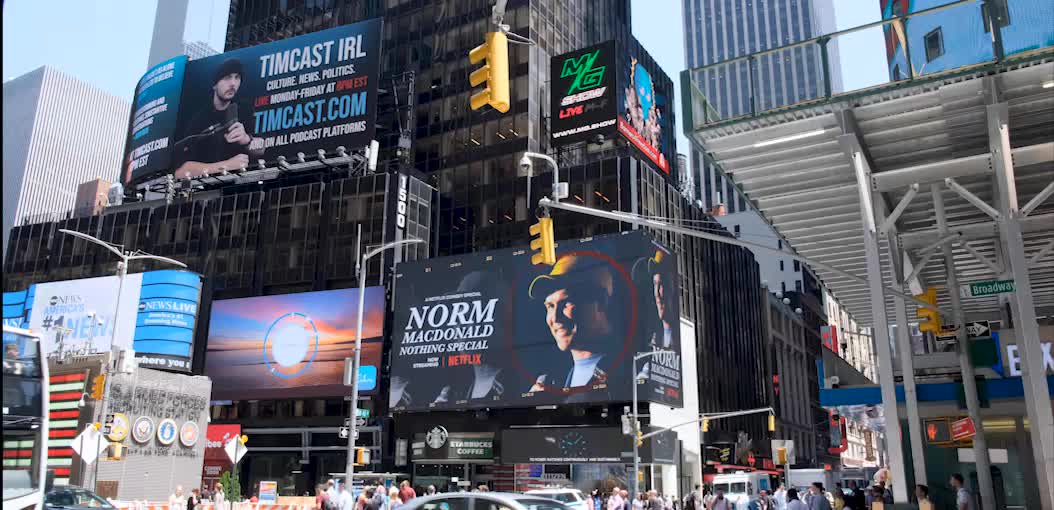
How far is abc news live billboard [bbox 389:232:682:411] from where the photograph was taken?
52.6 meters

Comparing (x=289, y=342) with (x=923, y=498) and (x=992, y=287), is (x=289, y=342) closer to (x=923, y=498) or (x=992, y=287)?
(x=992, y=287)

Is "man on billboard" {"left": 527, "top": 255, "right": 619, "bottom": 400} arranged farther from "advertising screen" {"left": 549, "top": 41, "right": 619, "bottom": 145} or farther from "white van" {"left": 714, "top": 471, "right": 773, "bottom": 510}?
"advertising screen" {"left": 549, "top": 41, "right": 619, "bottom": 145}

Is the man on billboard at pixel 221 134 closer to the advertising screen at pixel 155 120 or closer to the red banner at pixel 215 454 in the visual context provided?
the advertising screen at pixel 155 120

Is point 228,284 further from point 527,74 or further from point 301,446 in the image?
point 527,74

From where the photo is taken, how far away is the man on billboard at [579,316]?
52.8m

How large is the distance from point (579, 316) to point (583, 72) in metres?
21.9

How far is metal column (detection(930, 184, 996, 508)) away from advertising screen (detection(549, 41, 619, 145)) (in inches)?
1774

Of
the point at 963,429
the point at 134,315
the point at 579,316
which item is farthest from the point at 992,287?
the point at 134,315

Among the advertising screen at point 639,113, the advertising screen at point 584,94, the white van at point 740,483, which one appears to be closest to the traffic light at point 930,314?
the white van at point 740,483

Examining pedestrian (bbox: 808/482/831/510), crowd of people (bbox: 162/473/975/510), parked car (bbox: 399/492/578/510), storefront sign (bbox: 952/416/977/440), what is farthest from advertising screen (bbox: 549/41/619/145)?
parked car (bbox: 399/492/578/510)

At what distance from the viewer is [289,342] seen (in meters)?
64.7

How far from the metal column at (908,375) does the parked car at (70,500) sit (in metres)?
18.8

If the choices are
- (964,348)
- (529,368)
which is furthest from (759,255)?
(964,348)

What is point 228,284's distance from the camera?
7162cm
